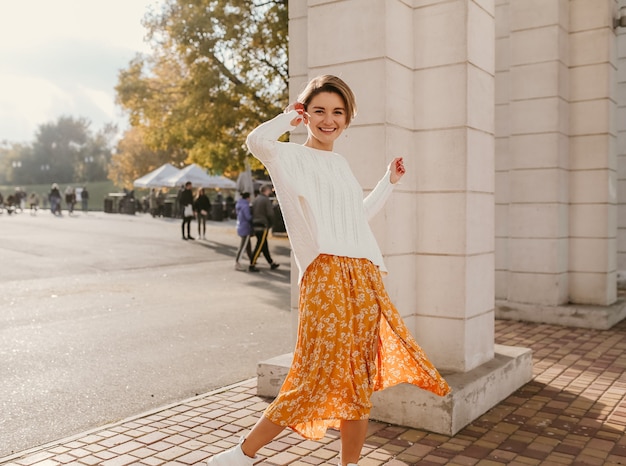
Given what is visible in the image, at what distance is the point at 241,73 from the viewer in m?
20.2

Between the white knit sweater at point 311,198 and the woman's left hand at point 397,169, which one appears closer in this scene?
the white knit sweater at point 311,198

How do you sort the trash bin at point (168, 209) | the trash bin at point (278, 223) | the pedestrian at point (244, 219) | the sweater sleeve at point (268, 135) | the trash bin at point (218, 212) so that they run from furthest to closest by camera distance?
1. the trash bin at point (168, 209)
2. the trash bin at point (218, 212)
3. the trash bin at point (278, 223)
4. the pedestrian at point (244, 219)
5. the sweater sleeve at point (268, 135)

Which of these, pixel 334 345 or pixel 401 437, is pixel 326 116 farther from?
pixel 401 437

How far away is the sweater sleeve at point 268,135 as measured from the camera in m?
3.04

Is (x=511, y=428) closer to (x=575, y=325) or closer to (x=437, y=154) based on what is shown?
(x=437, y=154)

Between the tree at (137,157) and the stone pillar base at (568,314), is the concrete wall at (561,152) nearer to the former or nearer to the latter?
the stone pillar base at (568,314)

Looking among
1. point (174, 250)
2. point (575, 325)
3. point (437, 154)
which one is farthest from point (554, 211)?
point (174, 250)

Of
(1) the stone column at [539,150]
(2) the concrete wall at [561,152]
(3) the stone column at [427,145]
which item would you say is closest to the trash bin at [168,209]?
(2) the concrete wall at [561,152]

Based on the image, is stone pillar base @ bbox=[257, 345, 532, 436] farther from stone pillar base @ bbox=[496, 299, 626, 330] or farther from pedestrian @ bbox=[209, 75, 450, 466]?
stone pillar base @ bbox=[496, 299, 626, 330]

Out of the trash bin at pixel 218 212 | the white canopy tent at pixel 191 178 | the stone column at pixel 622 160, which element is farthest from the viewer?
the trash bin at pixel 218 212

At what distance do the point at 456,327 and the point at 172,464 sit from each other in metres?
2.22

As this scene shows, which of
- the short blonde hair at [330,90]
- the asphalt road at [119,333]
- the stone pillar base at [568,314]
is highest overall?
the short blonde hair at [330,90]

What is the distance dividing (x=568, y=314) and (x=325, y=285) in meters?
5.90

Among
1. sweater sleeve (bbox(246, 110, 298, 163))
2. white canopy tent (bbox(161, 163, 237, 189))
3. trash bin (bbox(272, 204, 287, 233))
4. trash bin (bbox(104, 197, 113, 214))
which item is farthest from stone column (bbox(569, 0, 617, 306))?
trash bin (bbox(104, 197, 113, 214))
